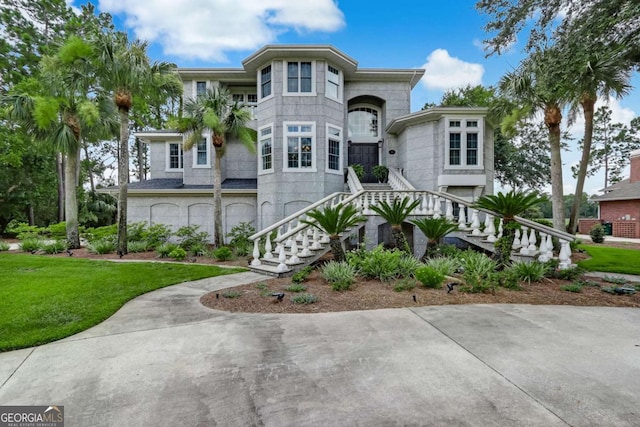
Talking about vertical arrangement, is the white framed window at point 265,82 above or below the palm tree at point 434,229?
above

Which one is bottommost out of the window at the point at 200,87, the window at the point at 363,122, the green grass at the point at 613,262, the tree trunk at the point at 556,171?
the green grass at the point at 613,262

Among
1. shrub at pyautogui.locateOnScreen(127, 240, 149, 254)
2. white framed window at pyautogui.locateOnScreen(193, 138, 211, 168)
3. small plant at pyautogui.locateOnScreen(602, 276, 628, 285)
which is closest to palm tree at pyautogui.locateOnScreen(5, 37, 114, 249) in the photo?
shrub at pyautogui.locateOnScreen(127, 240, 149, 254)

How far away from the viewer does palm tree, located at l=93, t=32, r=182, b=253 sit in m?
10.3

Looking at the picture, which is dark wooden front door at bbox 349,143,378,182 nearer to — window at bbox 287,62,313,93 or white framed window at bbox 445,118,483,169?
white framed window at bbox 445,118,483,169

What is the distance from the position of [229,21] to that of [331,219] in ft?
36.6

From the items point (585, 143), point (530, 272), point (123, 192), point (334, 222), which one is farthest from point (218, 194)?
point (585, 143)

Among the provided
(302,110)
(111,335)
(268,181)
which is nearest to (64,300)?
(111,335)

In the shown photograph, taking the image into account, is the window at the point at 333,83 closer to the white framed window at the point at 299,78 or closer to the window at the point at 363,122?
the white framed window at the point at 299,78

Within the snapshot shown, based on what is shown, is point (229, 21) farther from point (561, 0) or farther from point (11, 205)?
point (11, 205)

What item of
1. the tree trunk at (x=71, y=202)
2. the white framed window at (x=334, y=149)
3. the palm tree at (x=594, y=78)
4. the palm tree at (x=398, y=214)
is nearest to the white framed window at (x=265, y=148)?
the white framed window at (x=334, y=149)

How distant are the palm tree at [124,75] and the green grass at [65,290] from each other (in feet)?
10.5

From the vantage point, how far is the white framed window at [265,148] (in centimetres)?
Answer: 1359

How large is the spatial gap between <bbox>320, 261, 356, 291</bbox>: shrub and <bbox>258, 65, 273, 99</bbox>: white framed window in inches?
384

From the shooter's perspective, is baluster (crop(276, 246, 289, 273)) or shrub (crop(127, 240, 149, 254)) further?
shrub (crop(127, 240, 149, 254))
